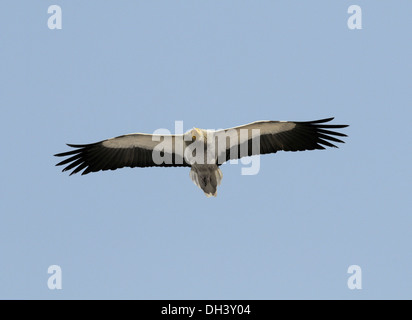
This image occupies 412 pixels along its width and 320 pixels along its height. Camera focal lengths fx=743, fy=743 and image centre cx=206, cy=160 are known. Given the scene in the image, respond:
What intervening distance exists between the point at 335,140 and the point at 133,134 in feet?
14.1

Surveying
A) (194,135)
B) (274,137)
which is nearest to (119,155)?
(194,135)

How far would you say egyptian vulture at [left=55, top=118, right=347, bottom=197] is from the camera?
15.7m

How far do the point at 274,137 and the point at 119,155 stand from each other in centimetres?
347

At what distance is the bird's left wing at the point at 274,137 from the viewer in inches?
618

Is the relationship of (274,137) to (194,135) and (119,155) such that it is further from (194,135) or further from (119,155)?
(119,155)

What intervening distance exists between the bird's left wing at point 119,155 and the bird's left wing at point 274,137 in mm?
1136

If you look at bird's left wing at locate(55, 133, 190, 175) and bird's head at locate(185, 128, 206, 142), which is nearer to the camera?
bird's head at locate(185, 128, 206, 142)

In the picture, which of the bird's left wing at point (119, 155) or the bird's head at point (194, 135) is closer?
the bird's head at point (194, 135)

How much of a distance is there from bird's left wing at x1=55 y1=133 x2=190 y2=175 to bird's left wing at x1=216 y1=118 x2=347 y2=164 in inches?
44.7

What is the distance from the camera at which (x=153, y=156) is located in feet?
54.2

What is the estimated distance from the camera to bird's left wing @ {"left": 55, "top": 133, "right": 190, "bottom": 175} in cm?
1633

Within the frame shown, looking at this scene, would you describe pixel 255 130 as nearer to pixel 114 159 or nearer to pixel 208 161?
pixel 208 161

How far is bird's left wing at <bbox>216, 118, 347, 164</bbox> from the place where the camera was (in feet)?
51.5
